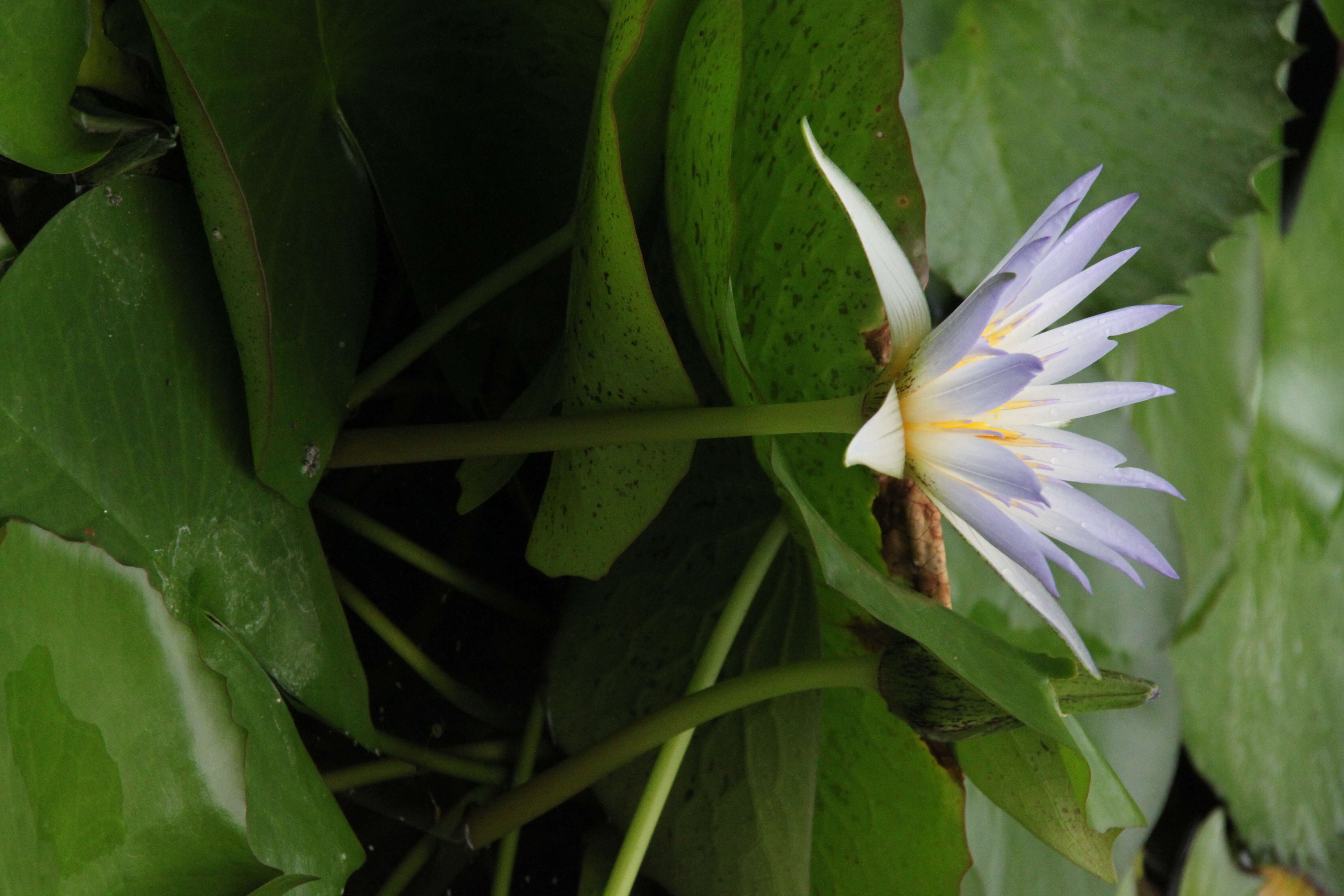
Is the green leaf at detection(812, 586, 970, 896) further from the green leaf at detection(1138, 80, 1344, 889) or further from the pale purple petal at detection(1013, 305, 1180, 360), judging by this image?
the green leaf at detection(1138, 80, 1344, 889)

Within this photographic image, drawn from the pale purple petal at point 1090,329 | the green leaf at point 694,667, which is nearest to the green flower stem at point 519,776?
the green leaf at point 694,667

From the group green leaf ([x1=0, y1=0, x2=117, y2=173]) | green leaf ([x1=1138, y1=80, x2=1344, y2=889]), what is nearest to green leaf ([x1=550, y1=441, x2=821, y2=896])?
green leaf ([x1=0, y1=0, x2=117, y2=173])

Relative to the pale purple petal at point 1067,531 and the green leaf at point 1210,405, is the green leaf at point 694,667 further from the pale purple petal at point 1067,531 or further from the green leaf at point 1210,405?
the green leaf at point 1210,405

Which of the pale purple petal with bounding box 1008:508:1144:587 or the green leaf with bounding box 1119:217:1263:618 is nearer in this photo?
the pale purple petal with bounding box 1008:508:1144:587

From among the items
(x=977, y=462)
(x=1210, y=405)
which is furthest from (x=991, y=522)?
(x=1210, y=405)

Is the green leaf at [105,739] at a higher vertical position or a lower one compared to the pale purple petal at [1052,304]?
lower

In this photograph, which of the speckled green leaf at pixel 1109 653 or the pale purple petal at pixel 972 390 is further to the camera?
the speckled green leaf at pixel 1109 653
